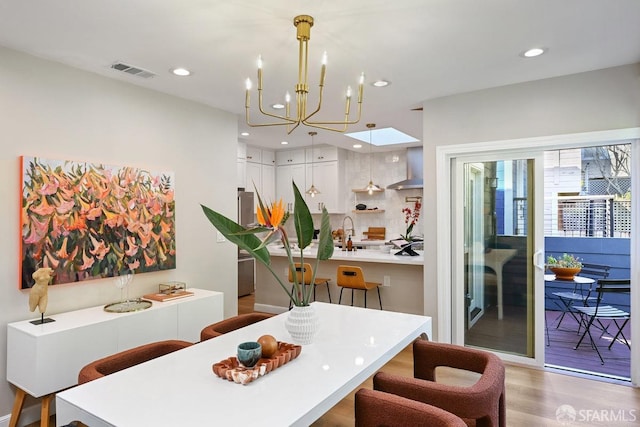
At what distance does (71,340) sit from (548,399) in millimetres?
3316

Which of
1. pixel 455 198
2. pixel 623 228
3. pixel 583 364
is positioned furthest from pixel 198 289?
pixel 623 228

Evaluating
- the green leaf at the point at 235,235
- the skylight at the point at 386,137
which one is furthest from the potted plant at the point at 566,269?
the green leaf at the point at 235,235

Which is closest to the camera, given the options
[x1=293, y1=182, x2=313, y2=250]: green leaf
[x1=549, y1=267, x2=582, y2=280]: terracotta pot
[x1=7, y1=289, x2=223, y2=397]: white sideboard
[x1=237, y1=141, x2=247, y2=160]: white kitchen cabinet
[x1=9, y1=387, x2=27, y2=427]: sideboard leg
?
[x1=293, y1=182, x2=313, y2=250]: green leaf

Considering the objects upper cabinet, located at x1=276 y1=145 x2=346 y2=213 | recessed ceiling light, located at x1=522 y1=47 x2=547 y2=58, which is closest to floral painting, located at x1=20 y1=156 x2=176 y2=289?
recessed ceiling light, located at x1=522 y1=47 x2=547 y2=58

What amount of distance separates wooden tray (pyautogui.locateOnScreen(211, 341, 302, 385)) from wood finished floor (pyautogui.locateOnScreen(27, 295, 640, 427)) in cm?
116

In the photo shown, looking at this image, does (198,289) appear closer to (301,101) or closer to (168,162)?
(168,162)

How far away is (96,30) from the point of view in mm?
2336

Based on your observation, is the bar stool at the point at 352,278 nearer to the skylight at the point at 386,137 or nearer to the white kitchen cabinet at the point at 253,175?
the skylight at the point at 386,137

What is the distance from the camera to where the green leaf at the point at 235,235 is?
1.70m

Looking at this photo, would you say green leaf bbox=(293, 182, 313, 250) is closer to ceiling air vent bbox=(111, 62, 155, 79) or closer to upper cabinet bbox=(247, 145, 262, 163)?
ceiling air vent bbox=(111, 62, 155, 79)

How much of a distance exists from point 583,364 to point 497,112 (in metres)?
2.40

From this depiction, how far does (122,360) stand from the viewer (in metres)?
1.95

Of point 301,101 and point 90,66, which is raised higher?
point 90,66

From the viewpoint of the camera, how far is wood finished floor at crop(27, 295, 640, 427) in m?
2.58
